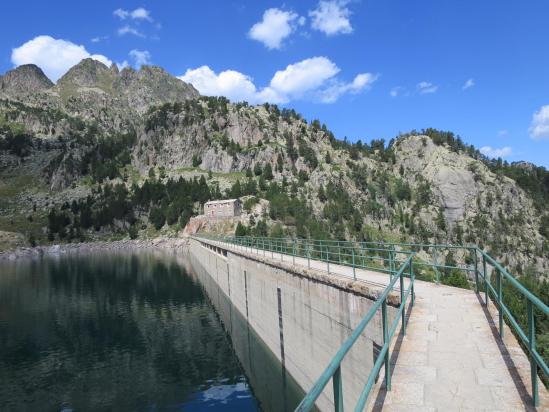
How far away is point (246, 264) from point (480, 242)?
5695 inches

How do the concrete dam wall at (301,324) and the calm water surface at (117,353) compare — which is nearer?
the concrete dam wall at (301,324)

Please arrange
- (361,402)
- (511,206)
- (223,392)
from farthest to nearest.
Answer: (511,206)
(223,392)
(361,402)

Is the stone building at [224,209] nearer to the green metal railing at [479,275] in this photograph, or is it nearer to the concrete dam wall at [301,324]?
the green metal railing at [479,275]

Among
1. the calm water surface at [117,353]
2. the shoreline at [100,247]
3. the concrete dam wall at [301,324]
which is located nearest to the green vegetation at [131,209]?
the shoreline at [100,247]

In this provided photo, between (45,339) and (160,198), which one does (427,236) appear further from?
(45,339)

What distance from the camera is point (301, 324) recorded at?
72.9 ft

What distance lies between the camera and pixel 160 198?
18325 centimetres

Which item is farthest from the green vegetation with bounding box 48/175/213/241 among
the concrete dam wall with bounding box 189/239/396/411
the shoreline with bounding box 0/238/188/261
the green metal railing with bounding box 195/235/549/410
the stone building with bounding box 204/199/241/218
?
the green metal railing with bounding box 195/235/549/410

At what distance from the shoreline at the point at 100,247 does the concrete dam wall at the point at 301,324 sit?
113 meters

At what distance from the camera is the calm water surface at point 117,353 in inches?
950

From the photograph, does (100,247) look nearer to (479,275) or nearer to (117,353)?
(117,353)

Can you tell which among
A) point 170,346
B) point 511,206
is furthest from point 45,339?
point 511,206

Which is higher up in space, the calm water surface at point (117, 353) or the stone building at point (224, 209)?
the stone building at point (224, 209)

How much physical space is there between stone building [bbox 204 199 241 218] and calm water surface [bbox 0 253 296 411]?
73.1m
